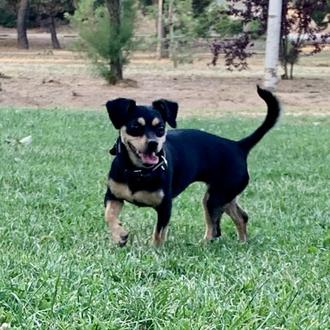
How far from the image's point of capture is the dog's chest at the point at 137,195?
5.94 m

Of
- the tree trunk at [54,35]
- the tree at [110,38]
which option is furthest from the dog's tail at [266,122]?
the tree trunk at [54,35]

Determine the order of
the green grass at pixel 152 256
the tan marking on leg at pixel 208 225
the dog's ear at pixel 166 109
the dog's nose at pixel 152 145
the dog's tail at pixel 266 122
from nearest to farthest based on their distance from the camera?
the green grass at pixel 152 256, the dog's nose at pixel 152 145, the dog's ear at pixel 166 109, the tan marking on leg at pixel 208 225, the dog's tail at pixel 266 122

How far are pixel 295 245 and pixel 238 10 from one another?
2366 cm

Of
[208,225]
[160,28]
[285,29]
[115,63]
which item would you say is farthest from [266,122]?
[160,28]

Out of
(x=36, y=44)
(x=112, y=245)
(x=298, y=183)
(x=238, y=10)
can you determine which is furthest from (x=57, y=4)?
(x=112, y=245)

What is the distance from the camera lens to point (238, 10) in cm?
2922

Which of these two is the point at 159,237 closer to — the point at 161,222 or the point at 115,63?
the point at 161,222

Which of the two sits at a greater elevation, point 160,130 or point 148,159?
point 160,130

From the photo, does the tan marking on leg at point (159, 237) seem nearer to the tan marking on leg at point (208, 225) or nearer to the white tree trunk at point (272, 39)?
the tan marking on leg at point (208, 225)

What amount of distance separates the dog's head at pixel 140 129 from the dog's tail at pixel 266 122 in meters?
0.96

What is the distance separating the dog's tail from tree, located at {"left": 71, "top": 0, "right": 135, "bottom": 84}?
60.0ft

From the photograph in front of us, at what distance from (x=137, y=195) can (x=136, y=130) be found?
0.41 metres

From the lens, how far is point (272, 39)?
21.0 meters

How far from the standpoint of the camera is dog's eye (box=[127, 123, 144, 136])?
598 cm
